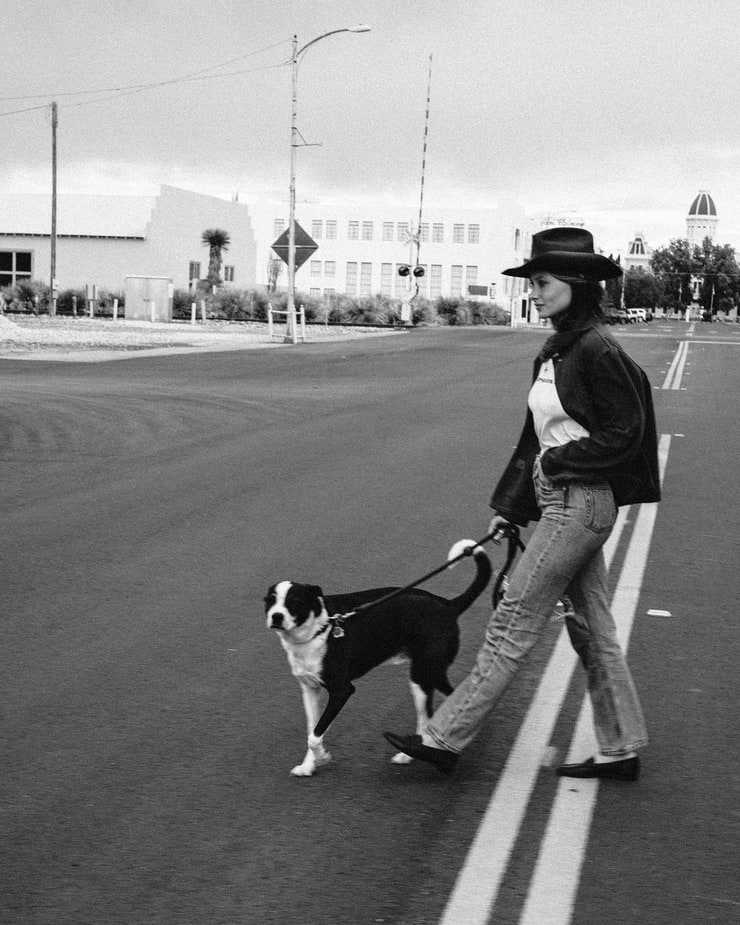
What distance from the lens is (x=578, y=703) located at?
5.66 metres

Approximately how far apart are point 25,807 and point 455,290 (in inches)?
4043

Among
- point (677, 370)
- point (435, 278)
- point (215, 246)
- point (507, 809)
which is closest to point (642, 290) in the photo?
point (435, 278)

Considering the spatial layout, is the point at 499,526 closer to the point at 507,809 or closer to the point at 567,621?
the point at 567,621

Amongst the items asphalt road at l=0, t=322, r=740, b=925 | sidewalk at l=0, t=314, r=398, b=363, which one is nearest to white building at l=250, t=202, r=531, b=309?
sidewalk at l=0, t=314, r=398, b=363

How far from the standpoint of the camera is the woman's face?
4594mm

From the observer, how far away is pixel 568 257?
14.8 feet

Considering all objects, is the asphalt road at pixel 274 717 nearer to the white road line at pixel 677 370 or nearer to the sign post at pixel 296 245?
the white road line at pixel 677 370

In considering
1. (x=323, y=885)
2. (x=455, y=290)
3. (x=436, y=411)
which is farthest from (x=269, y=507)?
(x=455, y=290)

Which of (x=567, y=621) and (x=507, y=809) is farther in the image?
(x=567, y=621)

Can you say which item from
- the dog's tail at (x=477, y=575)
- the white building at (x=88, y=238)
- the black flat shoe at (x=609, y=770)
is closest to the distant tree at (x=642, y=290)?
the white building at (x=88, y=238)

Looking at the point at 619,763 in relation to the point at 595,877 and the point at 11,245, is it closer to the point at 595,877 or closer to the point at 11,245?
the point at 595,877

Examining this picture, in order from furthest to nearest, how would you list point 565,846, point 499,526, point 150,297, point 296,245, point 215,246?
point 215,246 → point 150,297 → point 296,245 → point 499,526 → point 565,846

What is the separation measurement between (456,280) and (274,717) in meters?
102

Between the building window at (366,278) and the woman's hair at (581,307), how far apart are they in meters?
104
